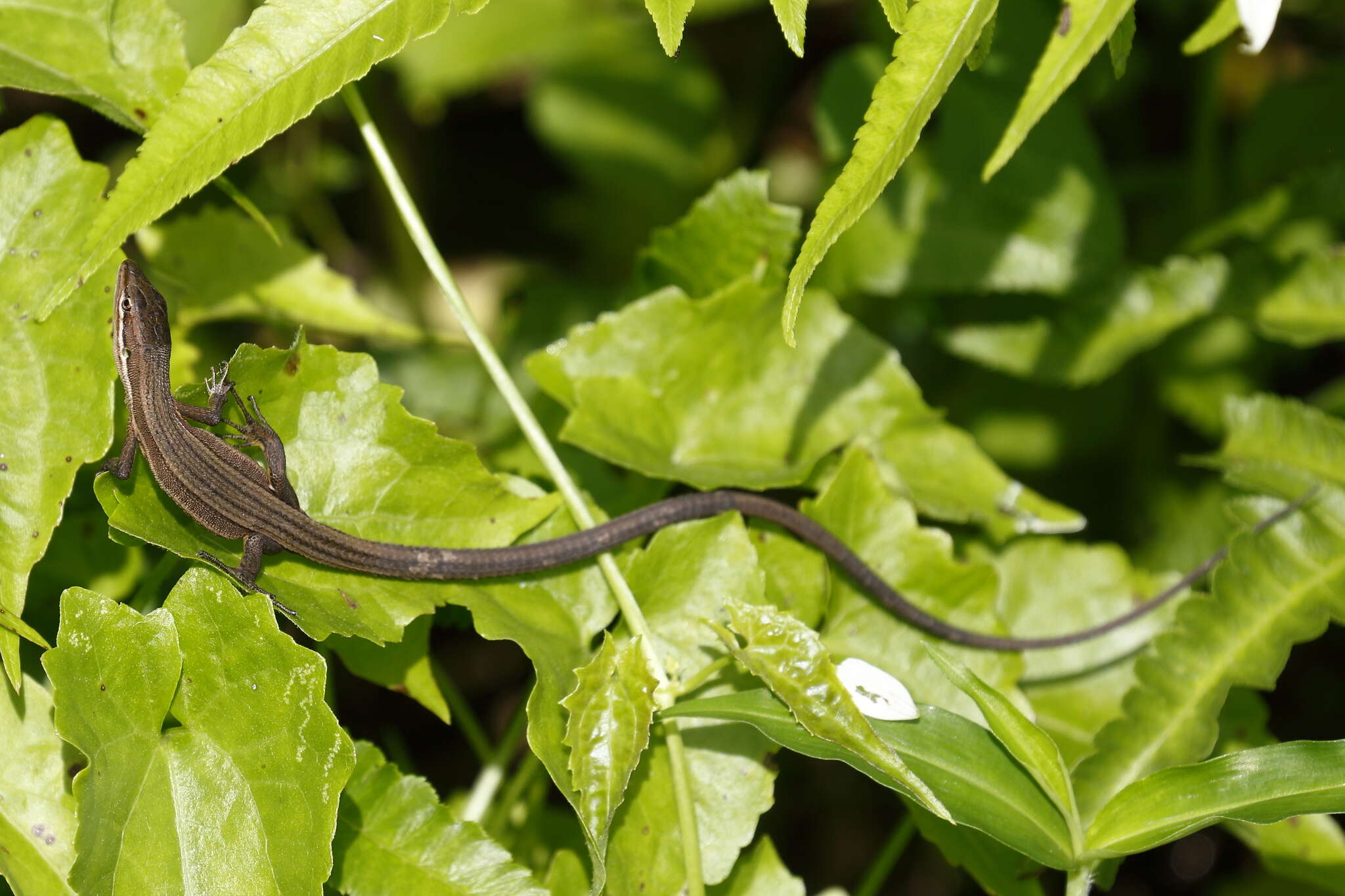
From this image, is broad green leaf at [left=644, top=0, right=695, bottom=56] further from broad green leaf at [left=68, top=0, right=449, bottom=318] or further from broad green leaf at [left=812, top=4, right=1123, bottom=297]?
broad green leaf at [left=812, top=4, right=1123, bottom=297]

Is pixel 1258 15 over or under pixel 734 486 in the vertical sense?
over

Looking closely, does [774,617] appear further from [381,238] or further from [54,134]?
[381,238]

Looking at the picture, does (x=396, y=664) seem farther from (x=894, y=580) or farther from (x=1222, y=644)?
(x=1222, y=644)

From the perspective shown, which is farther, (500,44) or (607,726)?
(500,44)

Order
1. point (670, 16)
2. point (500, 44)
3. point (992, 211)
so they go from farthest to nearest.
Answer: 1. point (500, 44)
2. point (992, 211)
3. point (670, 16)

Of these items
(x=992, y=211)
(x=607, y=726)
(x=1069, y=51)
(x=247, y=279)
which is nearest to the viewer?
(x=1069, y=51)

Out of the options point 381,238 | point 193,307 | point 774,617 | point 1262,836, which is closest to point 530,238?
point 381,238

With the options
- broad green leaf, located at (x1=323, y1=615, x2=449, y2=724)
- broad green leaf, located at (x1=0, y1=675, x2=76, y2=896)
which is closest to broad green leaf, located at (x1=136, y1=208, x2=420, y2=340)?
broad green leaf, located at (x1=323, y1=615, x2=449, y2=724)

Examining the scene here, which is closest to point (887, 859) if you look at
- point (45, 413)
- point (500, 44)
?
point (45, 413)
